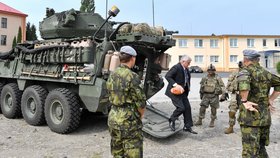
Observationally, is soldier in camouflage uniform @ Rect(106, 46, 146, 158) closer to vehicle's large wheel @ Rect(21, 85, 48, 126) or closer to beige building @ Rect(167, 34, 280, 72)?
vehicle's large wheel @ Rect(21, 85, 48, 126)

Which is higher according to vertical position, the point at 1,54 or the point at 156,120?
the point at 1,54

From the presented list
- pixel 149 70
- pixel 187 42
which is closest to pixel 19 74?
pixel 149 70

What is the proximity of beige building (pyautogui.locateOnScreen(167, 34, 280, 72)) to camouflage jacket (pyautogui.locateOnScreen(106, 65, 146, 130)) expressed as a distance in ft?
178

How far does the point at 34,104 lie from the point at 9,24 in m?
45.6

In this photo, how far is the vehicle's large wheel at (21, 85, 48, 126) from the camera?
27.8 ft

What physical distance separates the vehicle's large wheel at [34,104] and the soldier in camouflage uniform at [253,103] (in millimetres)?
4968

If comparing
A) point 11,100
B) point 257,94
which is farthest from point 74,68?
point 257,94

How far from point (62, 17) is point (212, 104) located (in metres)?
4.00

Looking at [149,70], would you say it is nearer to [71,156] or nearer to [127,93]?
[71,156]

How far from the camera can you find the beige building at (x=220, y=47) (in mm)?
58781

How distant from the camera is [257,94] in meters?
4.93

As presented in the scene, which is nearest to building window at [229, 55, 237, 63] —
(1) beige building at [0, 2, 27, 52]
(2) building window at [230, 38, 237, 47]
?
(2) building window at [230, 38, 237, 47]

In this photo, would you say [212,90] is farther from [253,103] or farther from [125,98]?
[125,98]

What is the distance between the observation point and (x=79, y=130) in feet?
27.2
